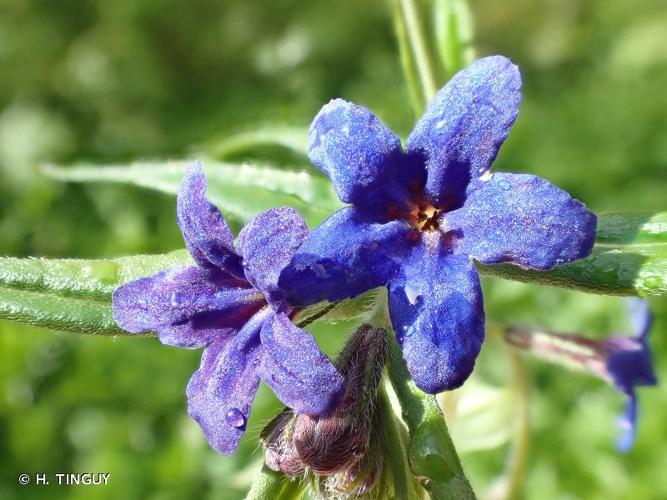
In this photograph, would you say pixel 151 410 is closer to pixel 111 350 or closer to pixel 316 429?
pixel 111 350

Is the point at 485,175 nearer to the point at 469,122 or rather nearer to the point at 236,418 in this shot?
the point at 469,122

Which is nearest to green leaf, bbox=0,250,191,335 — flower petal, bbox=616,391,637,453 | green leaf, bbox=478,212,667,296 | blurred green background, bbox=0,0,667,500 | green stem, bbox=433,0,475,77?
green leaf, bbox=478,212,667,296

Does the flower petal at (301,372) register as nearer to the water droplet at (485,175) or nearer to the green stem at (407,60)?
the water droplet at (485,175)

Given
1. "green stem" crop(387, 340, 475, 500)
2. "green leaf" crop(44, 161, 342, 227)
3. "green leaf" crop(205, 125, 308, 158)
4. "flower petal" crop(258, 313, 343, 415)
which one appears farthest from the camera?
"green leaf" crop(205, 125, 308, 158)

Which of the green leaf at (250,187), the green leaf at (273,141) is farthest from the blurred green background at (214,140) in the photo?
the green leaf at (250,187)

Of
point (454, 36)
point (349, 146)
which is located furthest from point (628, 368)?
point (349, 146)

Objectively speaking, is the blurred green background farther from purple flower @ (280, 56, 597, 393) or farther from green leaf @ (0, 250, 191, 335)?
purple flower @ (280, 56, 597, 393)
